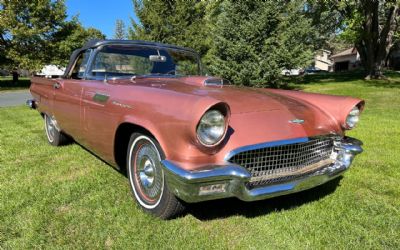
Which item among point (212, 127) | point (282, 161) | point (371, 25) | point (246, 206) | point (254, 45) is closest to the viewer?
point (212, 127)

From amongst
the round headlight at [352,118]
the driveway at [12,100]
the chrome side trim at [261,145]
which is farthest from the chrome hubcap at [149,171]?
the driveway at [12,100]

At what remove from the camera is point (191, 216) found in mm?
3105

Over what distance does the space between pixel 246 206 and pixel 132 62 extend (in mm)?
2053

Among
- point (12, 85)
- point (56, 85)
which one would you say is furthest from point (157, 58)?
point (12, 85)

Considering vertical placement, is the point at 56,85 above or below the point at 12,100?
above

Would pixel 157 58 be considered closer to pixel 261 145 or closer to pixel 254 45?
pixel 261 145

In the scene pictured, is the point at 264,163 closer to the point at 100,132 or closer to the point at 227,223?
the point at 227,223

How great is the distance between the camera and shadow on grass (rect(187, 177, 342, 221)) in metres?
3.16

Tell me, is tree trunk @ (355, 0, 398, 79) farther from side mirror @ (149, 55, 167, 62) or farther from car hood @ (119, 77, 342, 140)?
car hood @ (119, 77, 342, 140)

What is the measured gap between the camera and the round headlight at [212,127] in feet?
8.55

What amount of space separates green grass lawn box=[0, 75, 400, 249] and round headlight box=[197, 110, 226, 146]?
740 millimetres

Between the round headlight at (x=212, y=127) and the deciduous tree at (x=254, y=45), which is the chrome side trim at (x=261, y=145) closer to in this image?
the round headlight at (x=212, y=127)

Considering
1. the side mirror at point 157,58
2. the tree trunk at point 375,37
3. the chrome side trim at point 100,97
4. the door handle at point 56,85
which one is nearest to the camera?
the chrome side trim at point 100,97

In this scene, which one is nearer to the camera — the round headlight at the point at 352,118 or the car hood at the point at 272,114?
the car hood at the point at 272,114
